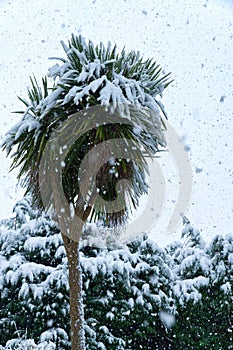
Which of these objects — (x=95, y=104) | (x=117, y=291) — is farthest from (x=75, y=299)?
(x=117, y=291)

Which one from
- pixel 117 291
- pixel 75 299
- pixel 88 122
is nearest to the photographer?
pixel 88 122

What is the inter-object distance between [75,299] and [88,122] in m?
1.87

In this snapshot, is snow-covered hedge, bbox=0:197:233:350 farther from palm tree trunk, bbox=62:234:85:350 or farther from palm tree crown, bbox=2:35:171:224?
palm tree crown, bbox=2:35:171:224

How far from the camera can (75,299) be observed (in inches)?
198

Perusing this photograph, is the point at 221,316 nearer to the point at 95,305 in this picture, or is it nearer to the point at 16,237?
the point at 95,305

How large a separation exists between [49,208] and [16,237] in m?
3.24

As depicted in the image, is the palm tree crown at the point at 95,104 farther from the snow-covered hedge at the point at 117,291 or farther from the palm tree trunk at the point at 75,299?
the snow-covered hedge at the point at 117,291

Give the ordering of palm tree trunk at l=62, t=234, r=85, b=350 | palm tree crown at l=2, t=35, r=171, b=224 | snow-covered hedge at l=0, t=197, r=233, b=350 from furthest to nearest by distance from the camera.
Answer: snow-covered hedge at l=0, t=197, r=233, b=350, palm tree trunk at l=62, t=234, r=85, b=350, palm tree crown at l=2, t=35, r=171, b=224

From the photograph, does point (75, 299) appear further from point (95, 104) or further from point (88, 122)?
point (95, 104)

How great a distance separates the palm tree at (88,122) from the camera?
479 cm

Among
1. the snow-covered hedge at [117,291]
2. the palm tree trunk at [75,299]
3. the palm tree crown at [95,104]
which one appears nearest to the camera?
the palm tree crown at [95,104]

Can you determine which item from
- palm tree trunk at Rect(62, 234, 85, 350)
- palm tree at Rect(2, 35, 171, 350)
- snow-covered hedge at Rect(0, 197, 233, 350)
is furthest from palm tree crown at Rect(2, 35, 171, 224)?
snow-covered hedge at Rect(0, 197, 233, 350)

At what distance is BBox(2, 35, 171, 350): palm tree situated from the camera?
4.79 meters

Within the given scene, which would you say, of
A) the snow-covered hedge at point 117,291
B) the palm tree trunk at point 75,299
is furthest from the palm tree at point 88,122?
the snow-covered hedge at point 117,291
